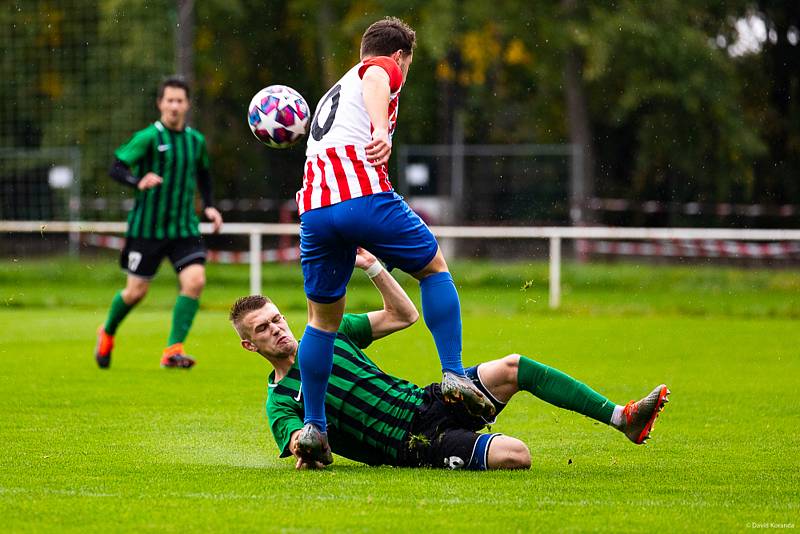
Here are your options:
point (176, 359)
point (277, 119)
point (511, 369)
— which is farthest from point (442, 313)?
point (176, 359)

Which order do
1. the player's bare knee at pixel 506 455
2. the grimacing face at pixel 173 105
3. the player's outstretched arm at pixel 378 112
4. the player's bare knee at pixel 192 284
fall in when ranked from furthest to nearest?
the grimacing face at pixel 173 105 < the player's bare knee at pixel 192 284 < the player's bare knee at pixel 506 455 < the player's outstretched arm at pixel 378 112

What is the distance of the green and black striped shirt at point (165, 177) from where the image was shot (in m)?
11.2

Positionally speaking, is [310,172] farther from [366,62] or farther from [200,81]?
[200,81]

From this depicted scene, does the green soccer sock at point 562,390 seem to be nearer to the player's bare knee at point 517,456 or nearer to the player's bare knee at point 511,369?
the player's bare knee at point 511,369

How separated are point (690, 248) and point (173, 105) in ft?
57.8

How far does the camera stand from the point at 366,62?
5879 millimetres

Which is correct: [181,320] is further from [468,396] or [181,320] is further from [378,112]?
[468,396]

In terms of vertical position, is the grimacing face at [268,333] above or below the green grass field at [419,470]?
above

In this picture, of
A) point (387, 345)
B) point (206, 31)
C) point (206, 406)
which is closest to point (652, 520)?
point (206, 406)

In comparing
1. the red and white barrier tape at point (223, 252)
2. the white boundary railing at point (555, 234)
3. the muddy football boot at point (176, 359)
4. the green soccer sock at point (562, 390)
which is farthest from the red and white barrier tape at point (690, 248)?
the green soccer sock at point (562, 390)

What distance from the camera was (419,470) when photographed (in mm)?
5930

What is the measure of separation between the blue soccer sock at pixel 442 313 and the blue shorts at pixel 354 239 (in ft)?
0.34

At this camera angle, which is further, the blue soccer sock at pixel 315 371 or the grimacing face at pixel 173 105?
the grimacing face at pixel 173 105

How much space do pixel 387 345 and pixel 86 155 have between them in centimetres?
1751
